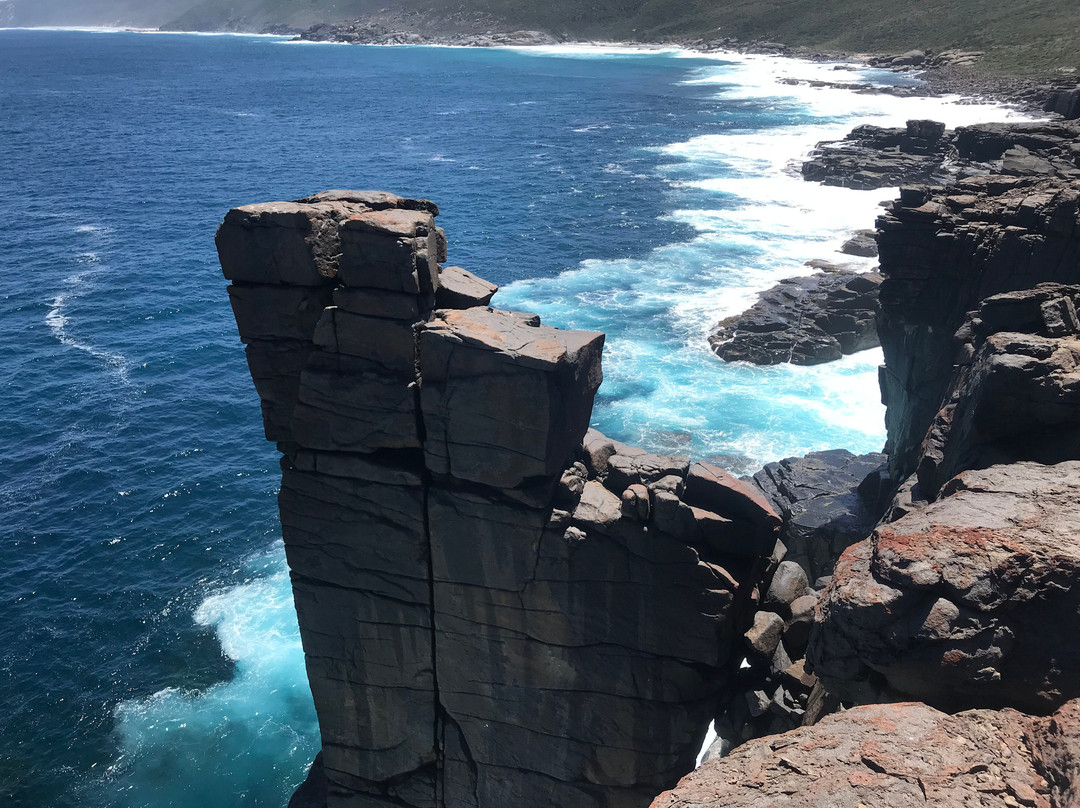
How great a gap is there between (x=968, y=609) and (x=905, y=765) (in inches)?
140

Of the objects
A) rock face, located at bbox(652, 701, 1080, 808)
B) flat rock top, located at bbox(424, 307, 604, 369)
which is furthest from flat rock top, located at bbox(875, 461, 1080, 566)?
flat rock top, located at bbox(424, 307, 604, 369)

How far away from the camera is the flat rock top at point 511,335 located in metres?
18.5

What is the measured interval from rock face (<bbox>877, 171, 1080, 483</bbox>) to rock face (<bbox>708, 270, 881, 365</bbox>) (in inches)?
936

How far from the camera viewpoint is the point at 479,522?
20375 millimetres

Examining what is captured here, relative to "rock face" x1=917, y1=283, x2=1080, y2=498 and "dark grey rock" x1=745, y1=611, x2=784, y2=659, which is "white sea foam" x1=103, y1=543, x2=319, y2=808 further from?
"rock face" x1=917, y1=283, x2=1080, y2=498

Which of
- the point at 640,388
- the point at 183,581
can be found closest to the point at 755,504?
the point at 183,581

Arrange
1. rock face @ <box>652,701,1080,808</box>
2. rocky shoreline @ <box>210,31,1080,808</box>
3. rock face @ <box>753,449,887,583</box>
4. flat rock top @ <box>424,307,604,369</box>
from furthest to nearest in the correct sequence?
rock face @ <box>753,449,887,583</box> → rocky shoreline @ <box>210,31,1080,808</box> → flat rock top @ <box>424,307,604,369</box> → rock face @ <box>652,701,1080,808</box>

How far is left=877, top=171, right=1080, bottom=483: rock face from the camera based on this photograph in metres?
31.5

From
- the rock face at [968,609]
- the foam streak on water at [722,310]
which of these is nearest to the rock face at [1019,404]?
the rock face at [968,609]

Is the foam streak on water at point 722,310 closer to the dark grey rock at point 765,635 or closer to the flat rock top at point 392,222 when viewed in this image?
the dark grey rock at point 765,635

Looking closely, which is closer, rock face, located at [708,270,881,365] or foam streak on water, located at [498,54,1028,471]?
foam streak on water, located at [498,54,1028,471]

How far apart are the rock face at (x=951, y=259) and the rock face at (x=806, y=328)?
2378 cm

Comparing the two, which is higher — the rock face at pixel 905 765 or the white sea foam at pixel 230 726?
the rock face at pixel 905 765

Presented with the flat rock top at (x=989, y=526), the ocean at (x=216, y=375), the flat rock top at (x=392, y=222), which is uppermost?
the flat rock top at (x=392, y=222)
